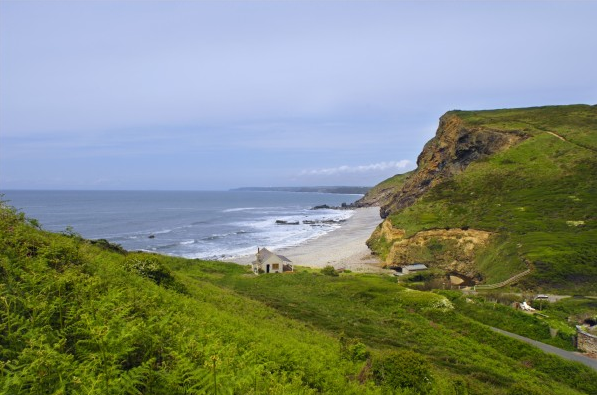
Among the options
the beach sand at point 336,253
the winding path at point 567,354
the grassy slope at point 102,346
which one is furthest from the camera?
the beach sand at point 336,253

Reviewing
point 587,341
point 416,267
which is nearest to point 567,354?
point 587,341

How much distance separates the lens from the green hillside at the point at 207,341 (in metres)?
4.89

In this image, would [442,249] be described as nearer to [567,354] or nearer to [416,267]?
[416,267]

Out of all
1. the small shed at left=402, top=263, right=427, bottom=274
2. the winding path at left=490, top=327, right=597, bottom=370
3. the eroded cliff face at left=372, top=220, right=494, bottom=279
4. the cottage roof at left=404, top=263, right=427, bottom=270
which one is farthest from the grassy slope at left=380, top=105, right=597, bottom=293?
the winding path at left=490, top=327, right=597, bottom=370

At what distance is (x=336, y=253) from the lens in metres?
77.1

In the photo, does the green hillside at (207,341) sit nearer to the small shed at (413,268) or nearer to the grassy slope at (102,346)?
the grassy slope at (102,346)

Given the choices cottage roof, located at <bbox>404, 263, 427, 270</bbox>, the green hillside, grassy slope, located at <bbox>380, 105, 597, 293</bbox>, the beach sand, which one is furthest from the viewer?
the beach sand

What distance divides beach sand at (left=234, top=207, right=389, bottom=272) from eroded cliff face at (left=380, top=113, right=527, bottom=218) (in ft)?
76.4

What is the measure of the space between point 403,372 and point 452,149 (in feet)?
328

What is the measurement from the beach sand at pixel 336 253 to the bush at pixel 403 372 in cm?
4667

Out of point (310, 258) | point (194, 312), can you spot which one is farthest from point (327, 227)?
point (194, 312)

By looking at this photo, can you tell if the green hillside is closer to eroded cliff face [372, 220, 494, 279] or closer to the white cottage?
the white cottage

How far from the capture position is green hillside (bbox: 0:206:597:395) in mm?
4895

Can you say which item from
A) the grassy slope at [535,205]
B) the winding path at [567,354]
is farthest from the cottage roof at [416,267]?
the winding path at [567,354]
